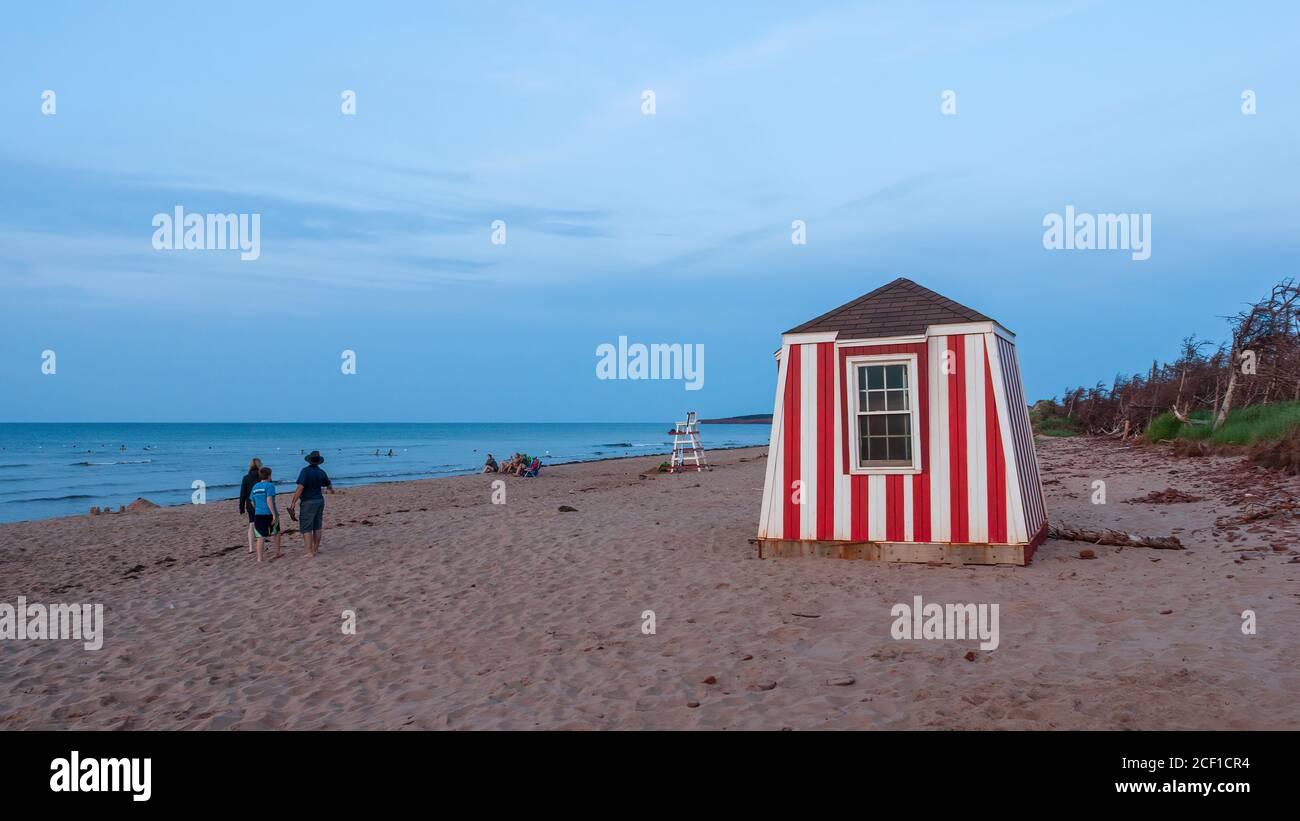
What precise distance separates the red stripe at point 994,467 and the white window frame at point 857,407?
0.87 m

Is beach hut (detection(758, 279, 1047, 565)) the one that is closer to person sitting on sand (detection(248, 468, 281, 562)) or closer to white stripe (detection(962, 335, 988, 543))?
white stripe (detection(962, 335, 988, 543))

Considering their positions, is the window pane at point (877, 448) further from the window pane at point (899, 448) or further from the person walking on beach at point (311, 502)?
the person walking on beach at point (311, 502)

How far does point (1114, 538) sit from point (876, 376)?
4.50m

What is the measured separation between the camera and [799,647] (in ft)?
23.0

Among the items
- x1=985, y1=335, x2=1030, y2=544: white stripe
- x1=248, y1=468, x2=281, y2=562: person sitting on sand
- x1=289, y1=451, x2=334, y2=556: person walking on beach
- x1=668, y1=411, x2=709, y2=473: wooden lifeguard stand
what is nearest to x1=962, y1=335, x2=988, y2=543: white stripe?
x1=985, y1=335, x2=1030, y2=544: white stripe

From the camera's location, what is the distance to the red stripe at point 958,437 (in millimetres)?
10297

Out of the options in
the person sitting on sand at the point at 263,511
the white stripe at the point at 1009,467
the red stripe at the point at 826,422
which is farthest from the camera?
the person sitting on sand at the point at 263,511

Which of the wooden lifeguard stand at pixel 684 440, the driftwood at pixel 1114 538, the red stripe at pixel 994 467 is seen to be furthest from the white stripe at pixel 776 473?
the wooden lifeguard stand at pixel 684 440

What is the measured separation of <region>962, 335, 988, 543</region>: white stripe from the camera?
10.2 m

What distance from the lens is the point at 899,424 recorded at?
34.7 feet

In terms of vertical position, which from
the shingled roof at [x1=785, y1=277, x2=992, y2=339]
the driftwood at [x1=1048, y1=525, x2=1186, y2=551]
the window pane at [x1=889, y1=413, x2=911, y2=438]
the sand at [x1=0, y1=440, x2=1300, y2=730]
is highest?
the shingled roof at [x1=785, y1=277, x2=992, y2=339]

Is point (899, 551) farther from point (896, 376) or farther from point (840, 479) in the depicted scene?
point (896, 376)

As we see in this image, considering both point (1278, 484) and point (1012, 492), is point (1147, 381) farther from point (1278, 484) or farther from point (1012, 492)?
point (1012, 492)

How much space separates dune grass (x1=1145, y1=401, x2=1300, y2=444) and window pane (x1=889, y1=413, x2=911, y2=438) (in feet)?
35.3
